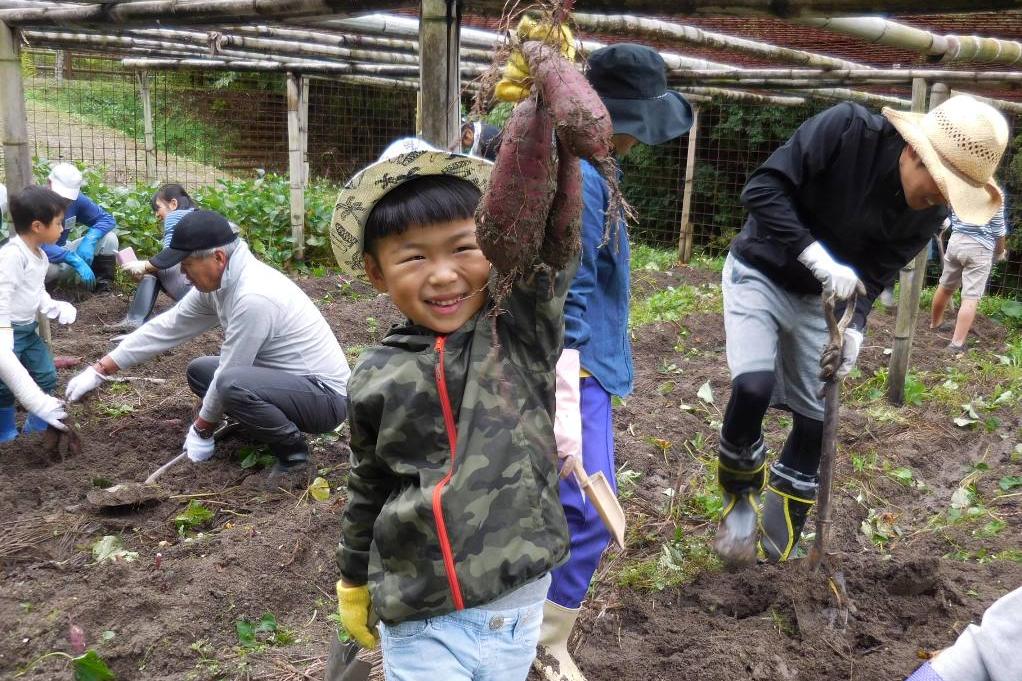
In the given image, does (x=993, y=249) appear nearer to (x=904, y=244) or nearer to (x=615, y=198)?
(x=904, y=244)

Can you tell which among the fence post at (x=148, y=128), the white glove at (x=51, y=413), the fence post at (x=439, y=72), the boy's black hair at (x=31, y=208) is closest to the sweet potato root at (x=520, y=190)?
the fence post at (x=439, y=72)

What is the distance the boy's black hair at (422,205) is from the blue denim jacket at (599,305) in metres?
0.66

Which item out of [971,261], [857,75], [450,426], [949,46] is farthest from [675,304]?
[450,426]

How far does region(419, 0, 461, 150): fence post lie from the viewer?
2.27 meters

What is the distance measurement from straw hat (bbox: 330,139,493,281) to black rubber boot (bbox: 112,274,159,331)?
5.68 meters

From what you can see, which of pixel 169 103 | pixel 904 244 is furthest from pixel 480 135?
pixel 169 103

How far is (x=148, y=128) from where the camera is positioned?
34.6 feet

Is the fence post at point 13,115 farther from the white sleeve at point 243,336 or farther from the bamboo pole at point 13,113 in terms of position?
the white sleeve at point 243,336

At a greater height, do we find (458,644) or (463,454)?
(463,454)

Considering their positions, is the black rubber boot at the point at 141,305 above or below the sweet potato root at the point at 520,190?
below

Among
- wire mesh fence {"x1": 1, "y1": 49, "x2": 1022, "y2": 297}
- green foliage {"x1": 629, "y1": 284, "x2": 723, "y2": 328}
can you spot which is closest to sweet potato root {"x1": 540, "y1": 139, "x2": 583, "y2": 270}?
green foliage {"x1": 629, "y1": 284, "x2": 723, "y2": 328}

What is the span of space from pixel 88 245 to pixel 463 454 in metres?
6.61

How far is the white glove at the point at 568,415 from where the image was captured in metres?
1.91

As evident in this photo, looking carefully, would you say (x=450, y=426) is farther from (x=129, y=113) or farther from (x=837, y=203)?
(x=129, y=113)
